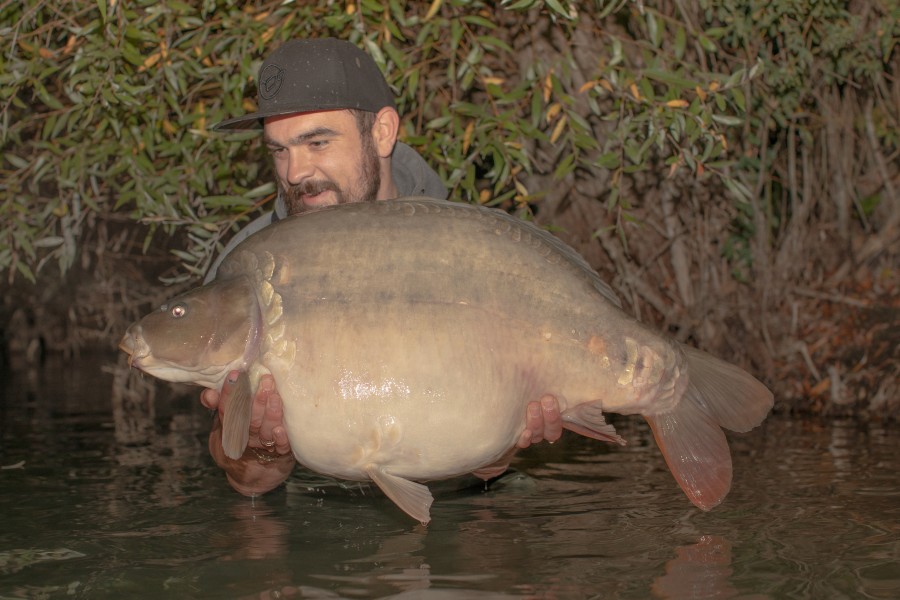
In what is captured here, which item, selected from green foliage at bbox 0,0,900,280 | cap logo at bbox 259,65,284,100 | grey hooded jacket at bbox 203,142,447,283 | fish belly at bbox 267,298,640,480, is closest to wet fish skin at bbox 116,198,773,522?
fish belly at bbox 267,298,640,480

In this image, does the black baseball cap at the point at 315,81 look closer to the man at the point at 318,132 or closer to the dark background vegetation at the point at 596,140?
the man at the point at 318,132

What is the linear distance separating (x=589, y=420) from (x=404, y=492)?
445mm

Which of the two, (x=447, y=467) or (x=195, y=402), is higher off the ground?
(x=447, y=467)

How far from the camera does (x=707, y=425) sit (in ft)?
9.36

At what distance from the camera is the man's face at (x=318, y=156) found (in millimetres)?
3504

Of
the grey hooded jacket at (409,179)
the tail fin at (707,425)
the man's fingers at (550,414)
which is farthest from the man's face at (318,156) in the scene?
the tail fin at (707,425)

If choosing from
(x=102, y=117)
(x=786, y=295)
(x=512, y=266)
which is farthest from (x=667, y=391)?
(x=786, y=295)

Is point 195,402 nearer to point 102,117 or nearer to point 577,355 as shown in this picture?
point 102,117

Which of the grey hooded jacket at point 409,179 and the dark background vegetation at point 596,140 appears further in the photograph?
the dark background vegetation at point 596,140

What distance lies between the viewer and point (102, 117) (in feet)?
16.1

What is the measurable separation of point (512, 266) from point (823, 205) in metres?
4.39

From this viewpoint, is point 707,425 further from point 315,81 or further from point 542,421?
point 315,81

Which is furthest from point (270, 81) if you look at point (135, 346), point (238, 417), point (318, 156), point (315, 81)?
point (238, 417)

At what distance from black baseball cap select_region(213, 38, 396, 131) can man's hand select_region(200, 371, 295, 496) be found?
83 cm
